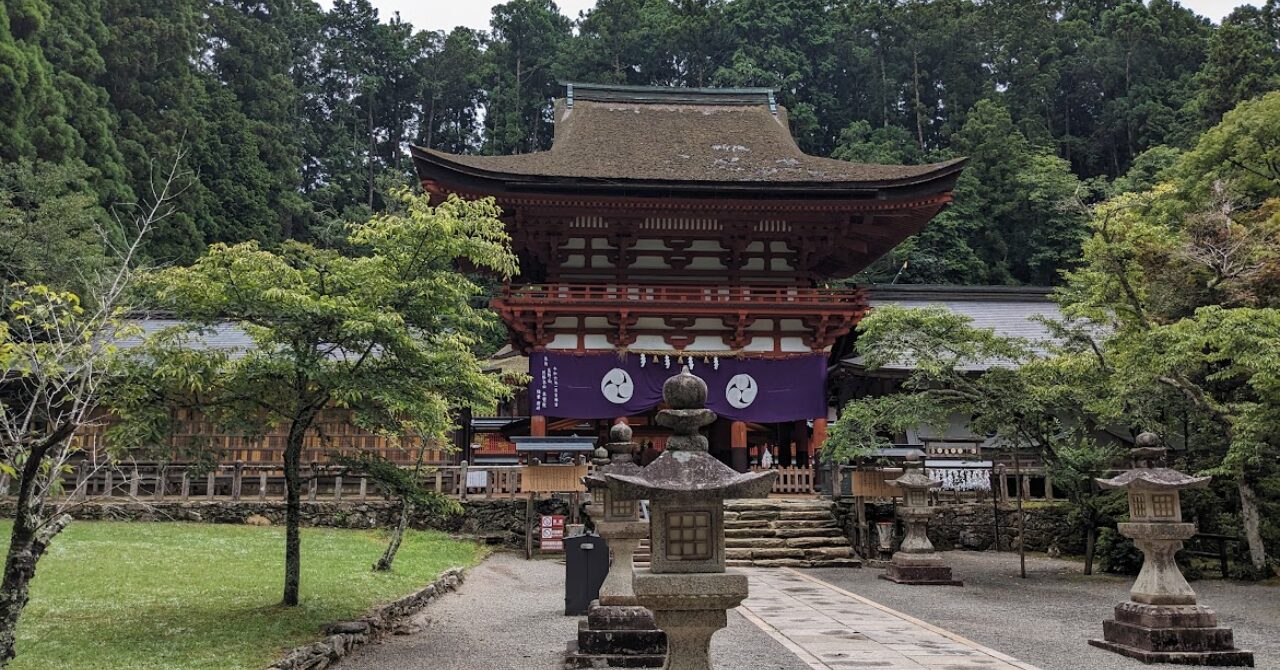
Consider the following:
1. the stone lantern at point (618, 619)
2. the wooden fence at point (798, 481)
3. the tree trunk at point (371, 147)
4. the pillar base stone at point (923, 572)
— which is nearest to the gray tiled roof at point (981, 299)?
the wooden fence at point (798, 481)

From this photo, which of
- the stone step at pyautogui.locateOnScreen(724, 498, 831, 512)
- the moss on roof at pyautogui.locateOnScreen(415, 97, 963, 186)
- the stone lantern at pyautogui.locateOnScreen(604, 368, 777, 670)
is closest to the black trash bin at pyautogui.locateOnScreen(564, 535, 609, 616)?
the stone lantern at pyautogui.locateOnScreen(604, 368, 777, 670)

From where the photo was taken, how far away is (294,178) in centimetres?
4334

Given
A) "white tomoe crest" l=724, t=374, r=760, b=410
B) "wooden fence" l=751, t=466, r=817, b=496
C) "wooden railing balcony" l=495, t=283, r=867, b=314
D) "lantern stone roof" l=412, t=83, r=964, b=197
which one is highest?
"lantern stone roof" l=412, t=83, r=964, b=197

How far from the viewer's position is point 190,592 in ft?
33.5

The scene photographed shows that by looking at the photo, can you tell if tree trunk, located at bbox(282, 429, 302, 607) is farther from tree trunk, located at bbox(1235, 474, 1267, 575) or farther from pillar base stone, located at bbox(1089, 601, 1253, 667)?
tree trunk, located at bbox(1235, 474, 1267, 575)

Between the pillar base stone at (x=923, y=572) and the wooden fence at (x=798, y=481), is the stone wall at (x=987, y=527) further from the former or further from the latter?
the pillar base stone at (x=923, y=572)

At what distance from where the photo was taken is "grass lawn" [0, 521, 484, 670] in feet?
24.3

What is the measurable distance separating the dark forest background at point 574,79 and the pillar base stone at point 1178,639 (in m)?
25.3

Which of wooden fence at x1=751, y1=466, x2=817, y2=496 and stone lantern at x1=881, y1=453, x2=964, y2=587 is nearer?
stone lantern at x1=881, y1=453, x2=964, y2=587

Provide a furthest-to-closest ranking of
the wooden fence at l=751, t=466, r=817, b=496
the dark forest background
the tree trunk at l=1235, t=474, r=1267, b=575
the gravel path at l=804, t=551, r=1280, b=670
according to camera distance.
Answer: the dark forest background
the wooden fence at l=751, t=466, r=817, b=496
the tree trunk at l=1235, t=474, r=1267, b=575
the gravel path at l=804, t=551, r=1280, b=670

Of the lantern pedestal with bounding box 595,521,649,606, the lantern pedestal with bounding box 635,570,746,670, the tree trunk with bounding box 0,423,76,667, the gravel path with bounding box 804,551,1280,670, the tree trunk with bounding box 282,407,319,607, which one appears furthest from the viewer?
the tree trunk with bounding box 282,407,319,607

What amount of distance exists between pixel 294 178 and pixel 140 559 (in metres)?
34.5

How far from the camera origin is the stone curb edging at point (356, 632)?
748 cm

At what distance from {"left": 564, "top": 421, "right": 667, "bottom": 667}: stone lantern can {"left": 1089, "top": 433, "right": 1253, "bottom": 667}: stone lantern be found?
494 cm
